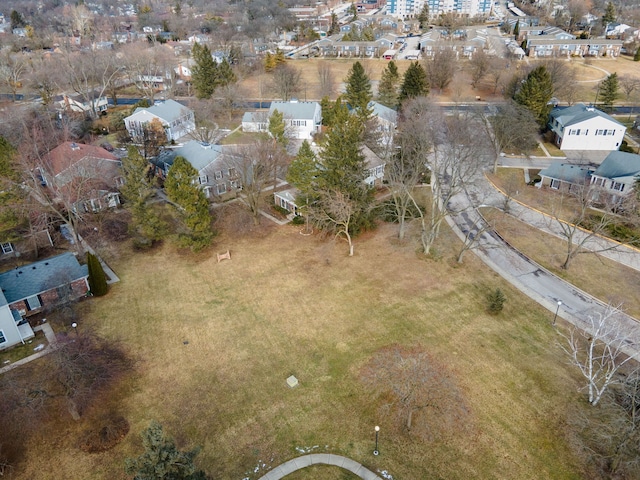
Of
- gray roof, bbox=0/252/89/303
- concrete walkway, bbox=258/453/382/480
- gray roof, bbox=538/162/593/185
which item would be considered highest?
gray roof, bbox=0/252/89/303

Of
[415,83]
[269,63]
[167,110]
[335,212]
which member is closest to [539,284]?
[335,212]

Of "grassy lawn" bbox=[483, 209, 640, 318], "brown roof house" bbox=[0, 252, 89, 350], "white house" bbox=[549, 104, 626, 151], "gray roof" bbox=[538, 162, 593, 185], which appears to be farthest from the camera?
"white house" bbox=[549, 104, 626, 151]

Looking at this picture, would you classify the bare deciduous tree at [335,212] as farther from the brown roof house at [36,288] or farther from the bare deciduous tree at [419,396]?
the brown roof house at [36,288]

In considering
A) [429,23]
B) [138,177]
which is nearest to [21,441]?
[138,177]

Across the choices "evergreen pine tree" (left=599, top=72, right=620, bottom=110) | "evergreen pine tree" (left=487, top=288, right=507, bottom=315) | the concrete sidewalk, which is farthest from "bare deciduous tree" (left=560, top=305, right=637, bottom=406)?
"evergreen pine tree" (left=599, top=72, right=620, bottom=110)

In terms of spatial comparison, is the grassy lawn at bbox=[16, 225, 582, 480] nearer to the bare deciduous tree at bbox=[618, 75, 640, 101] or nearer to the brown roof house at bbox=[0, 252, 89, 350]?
the brown roof house at bbox=[0, 252, 89, 350]

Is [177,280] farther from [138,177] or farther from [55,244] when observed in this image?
[55,244]
